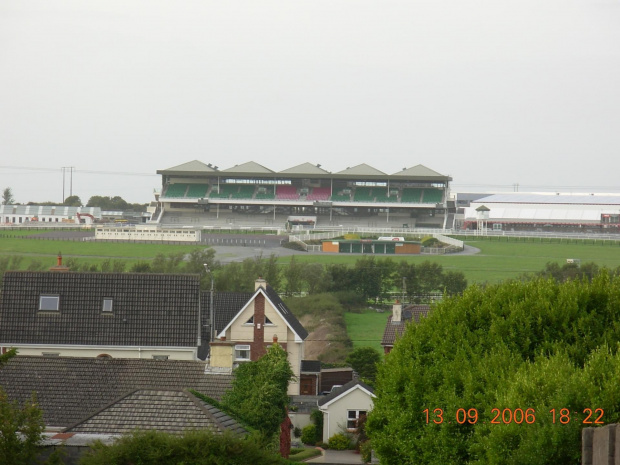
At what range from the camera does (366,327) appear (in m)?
56.4

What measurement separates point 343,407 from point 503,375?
15671 mm

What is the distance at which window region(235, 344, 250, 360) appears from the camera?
38.0 meters

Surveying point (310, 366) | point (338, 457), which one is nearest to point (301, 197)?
point (310, 366)

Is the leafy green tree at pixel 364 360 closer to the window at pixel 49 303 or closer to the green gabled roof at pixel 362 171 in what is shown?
the window at pixel 49 303

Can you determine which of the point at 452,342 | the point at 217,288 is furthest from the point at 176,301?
the point at 217,288

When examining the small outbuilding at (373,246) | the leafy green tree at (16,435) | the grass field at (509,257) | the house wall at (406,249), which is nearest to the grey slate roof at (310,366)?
the leafy green tree at (16,435)

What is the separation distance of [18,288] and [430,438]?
1851 cm

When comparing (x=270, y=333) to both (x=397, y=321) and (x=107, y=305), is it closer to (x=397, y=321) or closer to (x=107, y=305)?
(x=397, y=321)

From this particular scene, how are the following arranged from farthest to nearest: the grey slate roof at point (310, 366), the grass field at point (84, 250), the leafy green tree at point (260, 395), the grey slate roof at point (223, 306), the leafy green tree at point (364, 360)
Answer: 1. the grass field at point (84, 250)
2. the leafy green tree at point (364, 360)
3. the grey slate roof at point (310, 366)
4. the grey slate roof at point (223, 306)
5. the leafy green tree at point (260, 395)

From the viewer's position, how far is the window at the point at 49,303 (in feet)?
109

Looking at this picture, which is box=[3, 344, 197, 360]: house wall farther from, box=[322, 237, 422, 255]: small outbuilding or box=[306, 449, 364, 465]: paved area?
box=[322, 237, 422, 255]: small outbuilding

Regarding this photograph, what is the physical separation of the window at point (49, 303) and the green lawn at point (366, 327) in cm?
1902

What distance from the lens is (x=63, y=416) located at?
21.8 m

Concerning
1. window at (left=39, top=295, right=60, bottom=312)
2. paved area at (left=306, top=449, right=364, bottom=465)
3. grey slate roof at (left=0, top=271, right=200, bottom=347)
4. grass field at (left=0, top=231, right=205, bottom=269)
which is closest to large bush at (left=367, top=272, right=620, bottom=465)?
paved area at (left=306, top=449, right=364, bottom=465)
